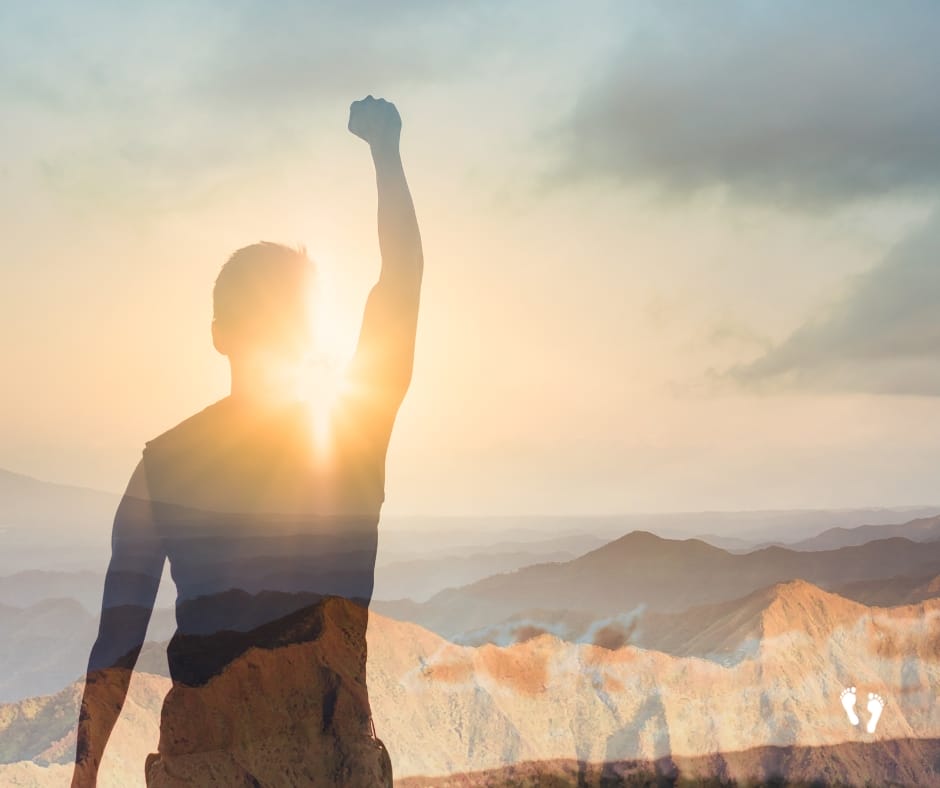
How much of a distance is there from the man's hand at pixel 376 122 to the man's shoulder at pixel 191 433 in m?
0.54

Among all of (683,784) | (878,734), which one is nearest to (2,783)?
(683,784)

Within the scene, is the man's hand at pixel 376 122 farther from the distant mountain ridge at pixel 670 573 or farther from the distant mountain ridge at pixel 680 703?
the distant mountain ridge at pixel 670 573

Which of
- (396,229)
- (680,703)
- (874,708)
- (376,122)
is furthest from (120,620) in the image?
(874,708)

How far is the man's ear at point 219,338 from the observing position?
1.80 metres

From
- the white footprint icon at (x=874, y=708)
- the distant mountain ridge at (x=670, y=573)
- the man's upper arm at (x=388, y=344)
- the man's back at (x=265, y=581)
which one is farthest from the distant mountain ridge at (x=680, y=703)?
the man's upper arm at (x=388, y=344)

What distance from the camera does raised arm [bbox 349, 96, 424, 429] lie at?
5.68 feet

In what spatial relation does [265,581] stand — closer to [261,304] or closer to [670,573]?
[261,304]

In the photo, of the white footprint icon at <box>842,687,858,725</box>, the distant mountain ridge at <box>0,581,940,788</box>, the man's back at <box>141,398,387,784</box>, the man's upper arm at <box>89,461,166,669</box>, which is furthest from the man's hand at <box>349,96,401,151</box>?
the white footprint icon at <box>842,687,858,725</box>

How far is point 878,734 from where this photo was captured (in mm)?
38781

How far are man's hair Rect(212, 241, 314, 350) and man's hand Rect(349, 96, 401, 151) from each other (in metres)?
0.24

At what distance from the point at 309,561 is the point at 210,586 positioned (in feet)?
0.59

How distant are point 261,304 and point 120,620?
0.58 m

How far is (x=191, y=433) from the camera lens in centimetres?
176

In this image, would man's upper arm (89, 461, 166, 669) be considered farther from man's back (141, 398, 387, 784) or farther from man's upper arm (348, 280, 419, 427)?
man's upper arm (348, 280, 419, 427)
